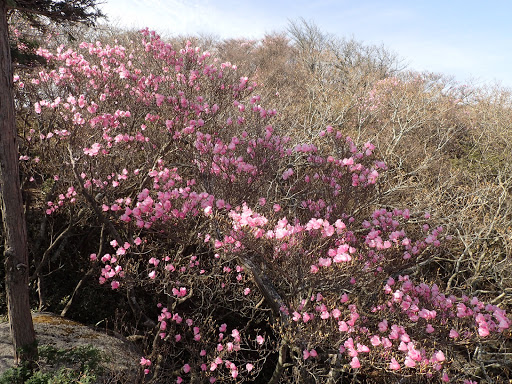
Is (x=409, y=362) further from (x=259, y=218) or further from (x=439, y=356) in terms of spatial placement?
(x=259, y=218)

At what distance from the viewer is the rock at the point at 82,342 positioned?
455 cm

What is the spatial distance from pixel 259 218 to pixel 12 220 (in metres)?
2.92

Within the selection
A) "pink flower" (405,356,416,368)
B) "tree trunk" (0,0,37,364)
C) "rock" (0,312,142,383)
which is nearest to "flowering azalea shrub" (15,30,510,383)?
"pink flower" (405,356,416,368)

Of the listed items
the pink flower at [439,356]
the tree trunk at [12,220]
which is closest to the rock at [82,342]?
the tree trunk at [12,220]

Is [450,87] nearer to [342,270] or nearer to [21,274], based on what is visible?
[342,270]

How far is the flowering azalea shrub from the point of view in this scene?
154 inches

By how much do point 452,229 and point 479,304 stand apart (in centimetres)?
404

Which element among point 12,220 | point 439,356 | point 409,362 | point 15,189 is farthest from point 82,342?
point 439,356

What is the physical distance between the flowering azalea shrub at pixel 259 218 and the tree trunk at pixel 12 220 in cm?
103

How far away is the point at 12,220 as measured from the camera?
165 inches

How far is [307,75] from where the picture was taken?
624 inches

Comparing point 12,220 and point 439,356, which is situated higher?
point 12,220

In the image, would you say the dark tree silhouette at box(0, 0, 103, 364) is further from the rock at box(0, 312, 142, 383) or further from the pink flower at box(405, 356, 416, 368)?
the pink flower at box(405, 356, 416, 368)

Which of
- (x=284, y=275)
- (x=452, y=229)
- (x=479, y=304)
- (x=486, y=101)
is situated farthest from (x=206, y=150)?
(x=486, y=101)
